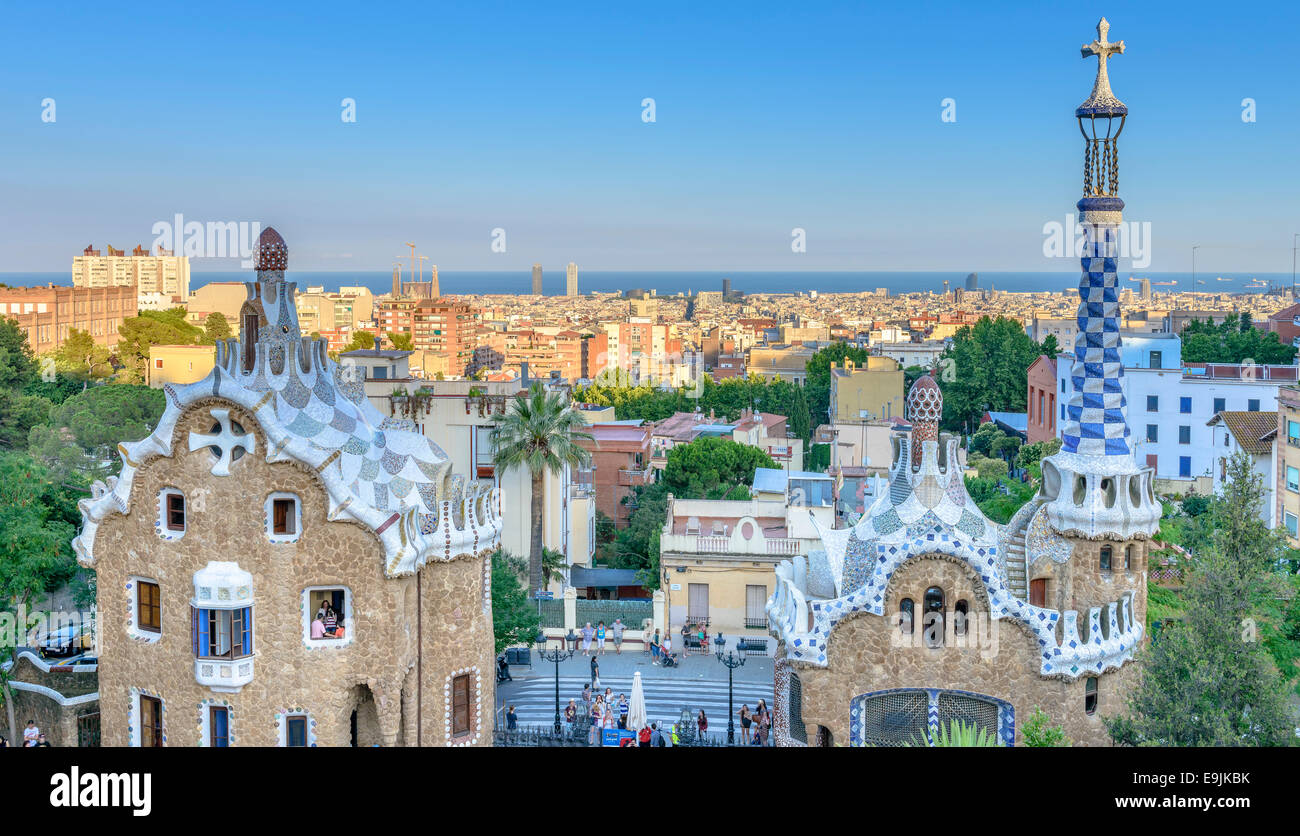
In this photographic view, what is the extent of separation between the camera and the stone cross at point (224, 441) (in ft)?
77.0

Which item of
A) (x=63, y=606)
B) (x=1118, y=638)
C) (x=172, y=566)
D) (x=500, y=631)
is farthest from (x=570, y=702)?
(x=63, y=606)

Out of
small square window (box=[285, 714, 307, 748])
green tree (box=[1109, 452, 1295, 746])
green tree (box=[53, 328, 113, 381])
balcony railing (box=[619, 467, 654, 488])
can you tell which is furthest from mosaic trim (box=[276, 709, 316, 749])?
green tree (box=[53, 328, 113, 381])

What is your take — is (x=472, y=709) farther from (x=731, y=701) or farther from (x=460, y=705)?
(x=731, y=701)

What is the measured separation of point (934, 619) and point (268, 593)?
12.5 m

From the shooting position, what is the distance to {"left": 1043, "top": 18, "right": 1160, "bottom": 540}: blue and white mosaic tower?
80.4 feet

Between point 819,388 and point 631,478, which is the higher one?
point 819,388

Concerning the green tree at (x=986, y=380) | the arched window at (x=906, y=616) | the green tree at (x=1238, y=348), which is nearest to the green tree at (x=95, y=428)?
the arched window at (x=906, y=616)

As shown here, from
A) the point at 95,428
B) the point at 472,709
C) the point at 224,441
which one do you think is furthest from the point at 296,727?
the point at 95,428

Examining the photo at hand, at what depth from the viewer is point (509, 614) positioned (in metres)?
33.4

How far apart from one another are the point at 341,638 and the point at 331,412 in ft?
14.5

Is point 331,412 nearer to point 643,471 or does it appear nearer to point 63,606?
point 63,606

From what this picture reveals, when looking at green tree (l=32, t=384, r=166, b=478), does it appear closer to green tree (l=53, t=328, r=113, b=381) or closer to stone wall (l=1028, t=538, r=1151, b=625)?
green tree (l=53, t=328, r=113, b=381)

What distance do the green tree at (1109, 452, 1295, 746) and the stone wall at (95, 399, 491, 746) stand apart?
13.2 m
